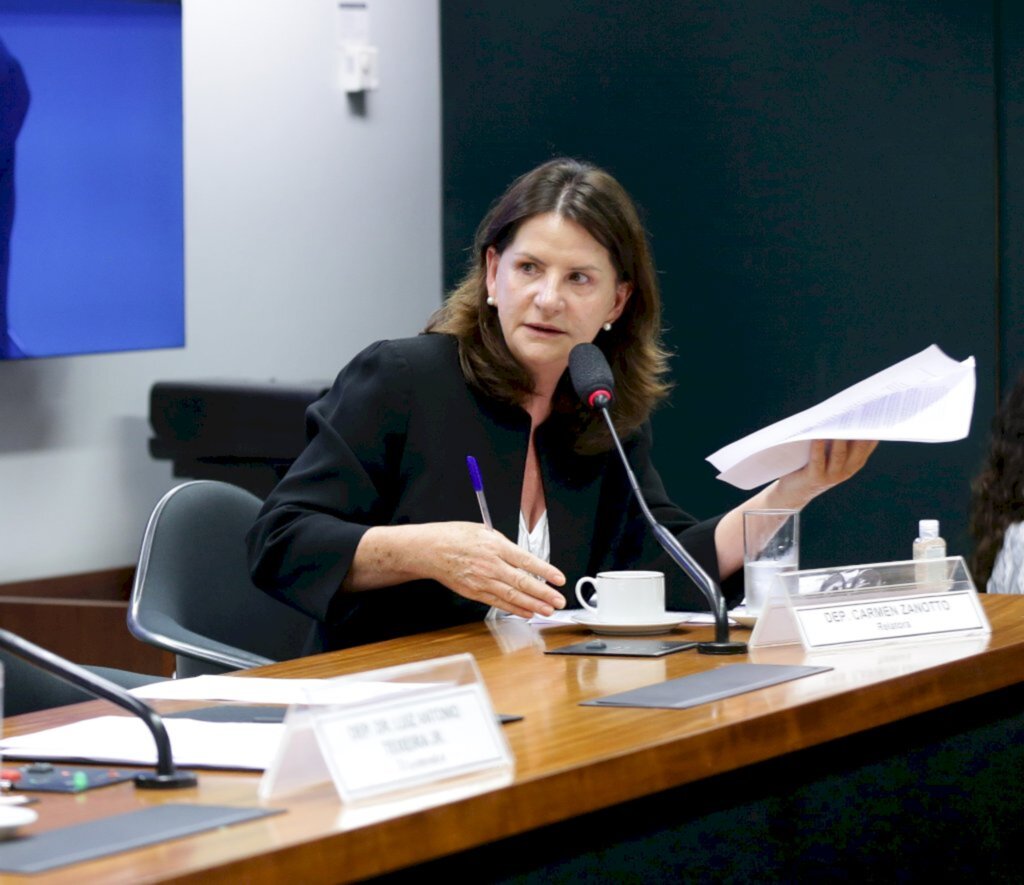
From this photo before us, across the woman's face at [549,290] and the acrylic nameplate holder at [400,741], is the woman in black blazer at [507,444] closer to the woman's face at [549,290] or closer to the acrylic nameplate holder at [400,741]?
the woman's face at [549,290]

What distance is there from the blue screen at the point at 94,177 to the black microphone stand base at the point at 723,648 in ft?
6.55

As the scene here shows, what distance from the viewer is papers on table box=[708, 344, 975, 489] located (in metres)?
1.82

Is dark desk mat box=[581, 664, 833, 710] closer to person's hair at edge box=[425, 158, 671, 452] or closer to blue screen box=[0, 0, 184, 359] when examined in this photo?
person's hair at edge box=[425, 158, 671, 452]

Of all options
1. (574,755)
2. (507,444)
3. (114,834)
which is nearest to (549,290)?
(507,444)

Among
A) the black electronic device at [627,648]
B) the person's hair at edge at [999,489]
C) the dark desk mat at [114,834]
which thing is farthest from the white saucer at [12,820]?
the person's hair at edge at [999,489]

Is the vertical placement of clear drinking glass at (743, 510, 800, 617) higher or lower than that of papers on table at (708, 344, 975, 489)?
lower

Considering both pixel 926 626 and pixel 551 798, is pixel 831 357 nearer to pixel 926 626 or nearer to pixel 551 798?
pixel 926 626

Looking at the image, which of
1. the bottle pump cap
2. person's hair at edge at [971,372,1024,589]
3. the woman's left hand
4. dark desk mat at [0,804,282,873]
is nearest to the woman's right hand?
the woman's left hand

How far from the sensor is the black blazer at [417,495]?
6.87 ft

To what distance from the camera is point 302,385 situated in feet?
11.8

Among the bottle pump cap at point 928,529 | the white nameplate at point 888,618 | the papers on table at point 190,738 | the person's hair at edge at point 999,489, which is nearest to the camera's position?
the papers on table at point 190,738

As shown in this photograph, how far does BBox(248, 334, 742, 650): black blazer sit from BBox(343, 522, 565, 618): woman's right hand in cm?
5

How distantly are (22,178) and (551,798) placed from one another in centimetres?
253

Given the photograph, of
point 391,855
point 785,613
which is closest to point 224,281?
point 785,613
